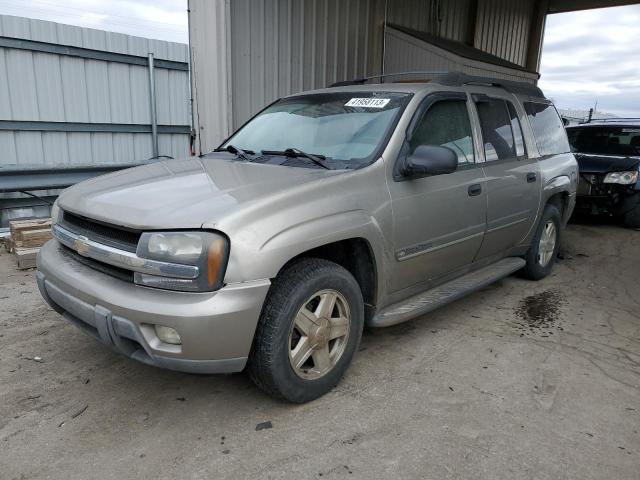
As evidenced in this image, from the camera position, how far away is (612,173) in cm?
773

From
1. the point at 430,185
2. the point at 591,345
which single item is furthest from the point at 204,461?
the point at 591,345

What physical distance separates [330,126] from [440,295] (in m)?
1.45

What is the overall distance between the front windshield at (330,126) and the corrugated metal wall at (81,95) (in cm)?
471

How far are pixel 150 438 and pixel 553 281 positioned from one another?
4414 millimetres

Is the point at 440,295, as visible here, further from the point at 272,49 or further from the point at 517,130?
the point at 272,49

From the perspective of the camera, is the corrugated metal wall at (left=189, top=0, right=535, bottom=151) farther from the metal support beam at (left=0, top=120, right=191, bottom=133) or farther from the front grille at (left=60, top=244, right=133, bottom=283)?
the front grille at (left=60, top=244, right=133, bottom=283)

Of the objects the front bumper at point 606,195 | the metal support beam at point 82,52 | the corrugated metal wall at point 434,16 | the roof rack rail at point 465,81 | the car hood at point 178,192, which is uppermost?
the corrugated metal wall at point 434,16

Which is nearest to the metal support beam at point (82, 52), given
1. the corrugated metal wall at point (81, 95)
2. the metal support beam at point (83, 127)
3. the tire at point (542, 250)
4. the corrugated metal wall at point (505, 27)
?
the corrugated metal wall at point (81, 95)

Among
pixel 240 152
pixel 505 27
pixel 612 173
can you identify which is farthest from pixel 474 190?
pixel 505 27

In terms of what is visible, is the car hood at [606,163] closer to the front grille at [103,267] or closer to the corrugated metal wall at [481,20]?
the corrugated metal wall at [481,20]

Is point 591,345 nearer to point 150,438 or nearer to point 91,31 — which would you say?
point 150,438

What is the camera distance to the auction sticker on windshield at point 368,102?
143 inches

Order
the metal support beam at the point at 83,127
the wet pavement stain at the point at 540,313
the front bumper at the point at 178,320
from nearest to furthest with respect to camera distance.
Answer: the front bumper at the point at 178,320
the wet pavement stain at the point at 540,313
the metal support beam at the point at 83,127

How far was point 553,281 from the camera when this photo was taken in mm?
5465
